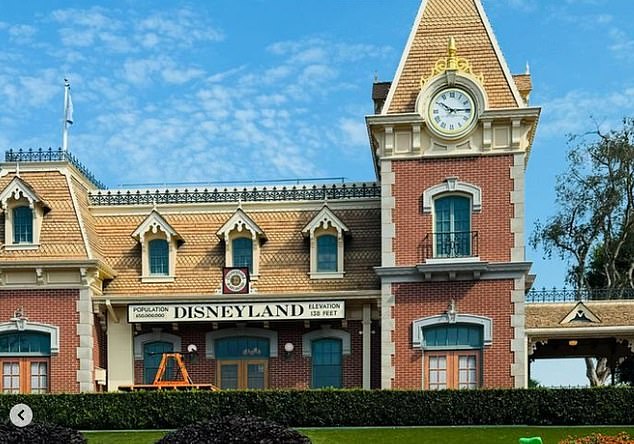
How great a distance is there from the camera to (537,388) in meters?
22.5

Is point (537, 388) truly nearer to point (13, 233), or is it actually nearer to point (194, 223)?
point (194, 223)

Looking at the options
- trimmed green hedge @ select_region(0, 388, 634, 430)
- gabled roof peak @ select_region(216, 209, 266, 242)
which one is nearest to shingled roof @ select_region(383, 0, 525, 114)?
gabled roof peak @ select_region(216, 209, 266, 242)

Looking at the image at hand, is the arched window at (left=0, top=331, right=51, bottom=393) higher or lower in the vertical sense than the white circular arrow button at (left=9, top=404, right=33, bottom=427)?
higher

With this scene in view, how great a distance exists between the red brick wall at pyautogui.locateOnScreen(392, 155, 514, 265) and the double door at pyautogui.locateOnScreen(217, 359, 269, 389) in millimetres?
4966

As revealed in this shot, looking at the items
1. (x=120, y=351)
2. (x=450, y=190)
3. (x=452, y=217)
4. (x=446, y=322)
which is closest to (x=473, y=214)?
(x=452, y=217)

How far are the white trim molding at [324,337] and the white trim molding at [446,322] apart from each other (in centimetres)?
217

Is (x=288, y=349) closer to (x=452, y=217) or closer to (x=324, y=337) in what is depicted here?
(x=324, y=337)

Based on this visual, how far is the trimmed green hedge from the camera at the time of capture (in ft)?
73.3

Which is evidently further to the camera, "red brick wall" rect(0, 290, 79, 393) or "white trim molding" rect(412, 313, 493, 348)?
"red brick wall" rect(0, 290, 79, 393)

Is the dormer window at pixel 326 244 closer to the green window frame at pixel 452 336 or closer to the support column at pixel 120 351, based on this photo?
the green window frame at pixel 452 336

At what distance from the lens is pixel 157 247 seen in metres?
28.6

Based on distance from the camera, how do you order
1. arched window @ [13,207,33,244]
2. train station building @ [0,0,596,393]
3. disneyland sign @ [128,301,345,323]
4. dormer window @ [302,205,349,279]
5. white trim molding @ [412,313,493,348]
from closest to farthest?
white trim molding @ [412,313,493,348] < train station building @ [0,0,596,393] < disneyland sign @ [128,301,345,323] < dormer window @ [302,205,349,279] < arched window @ [13,207,33,244]

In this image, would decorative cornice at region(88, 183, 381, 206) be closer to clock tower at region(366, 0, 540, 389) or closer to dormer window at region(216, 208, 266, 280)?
dormer window at region(216, 208, 266, 280)

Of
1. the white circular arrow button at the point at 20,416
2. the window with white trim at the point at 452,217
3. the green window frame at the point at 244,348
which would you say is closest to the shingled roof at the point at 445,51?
the window with white trim at the point at 452,217
